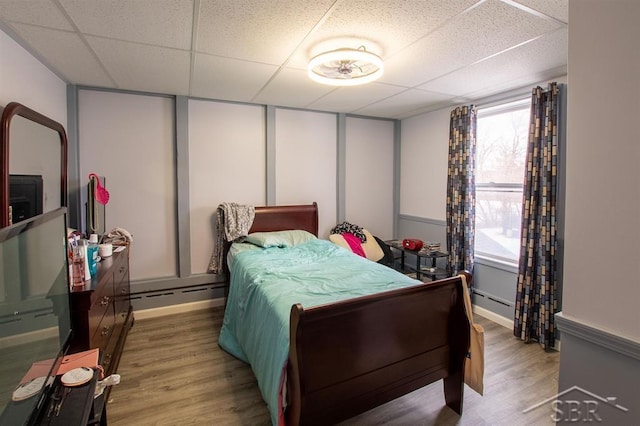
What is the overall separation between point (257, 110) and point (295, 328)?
9.78 feet

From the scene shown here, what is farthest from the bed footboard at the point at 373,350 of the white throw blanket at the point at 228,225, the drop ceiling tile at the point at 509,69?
the white throw blanket at the point at 228,225

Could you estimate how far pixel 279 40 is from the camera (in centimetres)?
204

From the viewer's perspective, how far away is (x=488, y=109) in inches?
134

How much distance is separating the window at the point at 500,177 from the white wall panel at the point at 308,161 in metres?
1.80

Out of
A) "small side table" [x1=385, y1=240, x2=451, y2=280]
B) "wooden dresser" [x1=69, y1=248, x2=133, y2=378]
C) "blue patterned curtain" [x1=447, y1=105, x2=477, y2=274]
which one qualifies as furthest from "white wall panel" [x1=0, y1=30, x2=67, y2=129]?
"blue patterned curtain" [x1=447, y1=105, x2=477, y2=274]

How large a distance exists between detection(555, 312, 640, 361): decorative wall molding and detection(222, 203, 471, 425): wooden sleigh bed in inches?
26.2

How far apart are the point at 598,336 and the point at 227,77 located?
2967mm

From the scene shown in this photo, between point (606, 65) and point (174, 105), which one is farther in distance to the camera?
point (174, 105)

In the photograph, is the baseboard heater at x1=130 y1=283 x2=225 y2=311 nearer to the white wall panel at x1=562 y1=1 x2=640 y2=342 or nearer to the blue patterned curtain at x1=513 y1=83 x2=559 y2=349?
the blue patterned curtain at x1=513 y1=83 x2=559 y2=349

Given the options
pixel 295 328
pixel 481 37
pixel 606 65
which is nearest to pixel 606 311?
pixel 606 65

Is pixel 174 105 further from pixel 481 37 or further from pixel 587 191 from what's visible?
pixel 587 191

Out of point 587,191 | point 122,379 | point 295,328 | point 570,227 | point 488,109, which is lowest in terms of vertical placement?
point 122,379

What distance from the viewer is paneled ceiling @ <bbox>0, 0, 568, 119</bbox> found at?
1679 millimetres

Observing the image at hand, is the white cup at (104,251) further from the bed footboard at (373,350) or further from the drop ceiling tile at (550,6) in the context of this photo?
the drop ceiling tile at (550,6)
